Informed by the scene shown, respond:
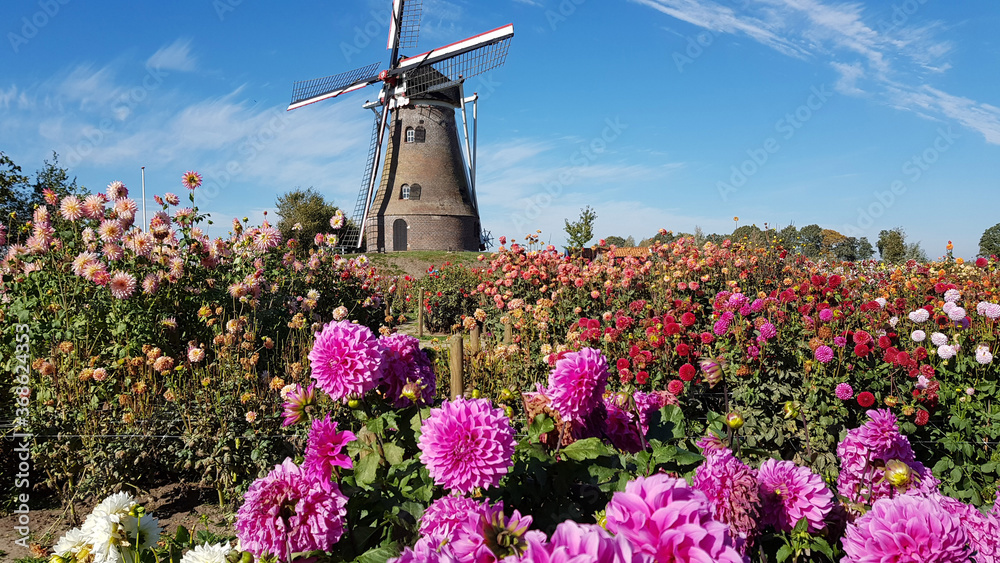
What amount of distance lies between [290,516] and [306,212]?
31.2m

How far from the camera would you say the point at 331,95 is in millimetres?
23250

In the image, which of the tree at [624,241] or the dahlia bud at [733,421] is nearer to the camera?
the dahlia bud at [733,421]

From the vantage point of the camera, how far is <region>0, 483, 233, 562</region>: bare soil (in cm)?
299

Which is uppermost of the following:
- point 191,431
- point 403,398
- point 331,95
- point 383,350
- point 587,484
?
point 331,95

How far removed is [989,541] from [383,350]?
5.03 ft

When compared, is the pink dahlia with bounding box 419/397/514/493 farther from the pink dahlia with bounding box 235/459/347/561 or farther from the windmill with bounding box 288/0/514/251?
the windmill with bounding box 288/0/514/251

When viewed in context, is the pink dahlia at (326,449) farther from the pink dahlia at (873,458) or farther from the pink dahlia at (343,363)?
the pink dahlia at (873,458)

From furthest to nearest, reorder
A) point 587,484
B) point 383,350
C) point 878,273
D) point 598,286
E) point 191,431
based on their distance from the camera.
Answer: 1. point 878,273
2. point 598,286
3. point 191,431
4. point 383,350
5. point 587,484

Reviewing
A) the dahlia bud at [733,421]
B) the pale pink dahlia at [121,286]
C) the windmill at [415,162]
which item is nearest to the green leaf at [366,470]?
the dahlia bud at [733,421]

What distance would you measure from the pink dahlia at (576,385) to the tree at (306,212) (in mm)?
28959

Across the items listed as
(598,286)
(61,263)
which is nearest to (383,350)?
(61,263)

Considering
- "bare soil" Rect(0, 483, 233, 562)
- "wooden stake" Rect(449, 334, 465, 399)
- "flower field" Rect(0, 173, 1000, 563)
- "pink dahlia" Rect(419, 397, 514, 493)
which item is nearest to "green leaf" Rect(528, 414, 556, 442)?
"flower field" Rect(0, 173, 1000, 563)

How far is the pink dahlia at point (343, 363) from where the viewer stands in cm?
157

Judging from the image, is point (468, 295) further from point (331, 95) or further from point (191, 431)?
point (331, 95)
